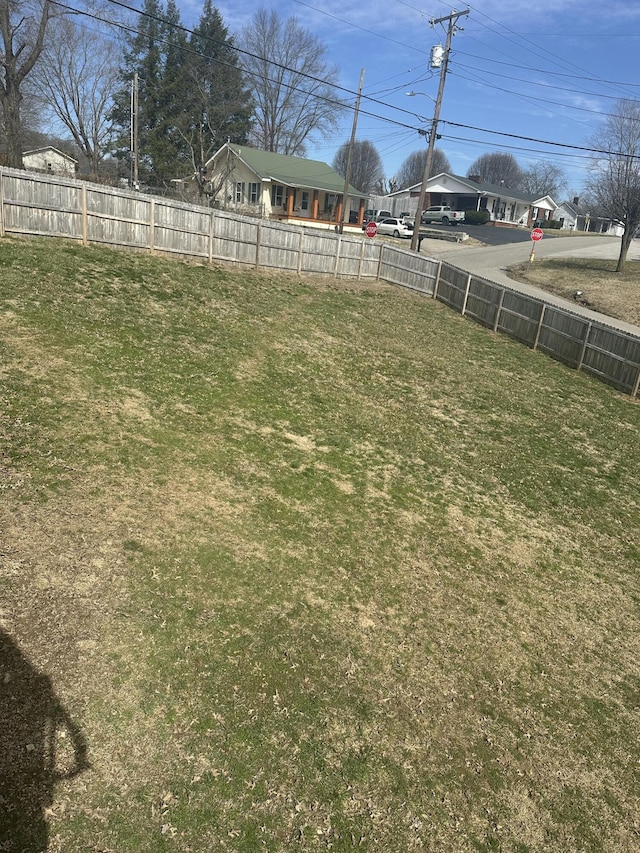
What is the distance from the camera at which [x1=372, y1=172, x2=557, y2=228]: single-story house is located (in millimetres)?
61438

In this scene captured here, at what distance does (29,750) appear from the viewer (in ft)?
11.0

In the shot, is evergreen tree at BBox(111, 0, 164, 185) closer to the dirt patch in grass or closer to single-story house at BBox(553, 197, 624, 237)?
the dirt patch in grass

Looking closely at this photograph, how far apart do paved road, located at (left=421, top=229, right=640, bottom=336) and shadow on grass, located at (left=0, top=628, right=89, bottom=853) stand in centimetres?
2381

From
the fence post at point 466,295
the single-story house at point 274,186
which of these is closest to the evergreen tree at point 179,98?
the single-story house at point 274,186

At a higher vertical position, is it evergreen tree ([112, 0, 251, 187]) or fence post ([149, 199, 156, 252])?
evergreen tree ([112, 0, 251, 187])

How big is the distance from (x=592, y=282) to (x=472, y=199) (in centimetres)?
3759

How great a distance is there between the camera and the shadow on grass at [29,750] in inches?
119

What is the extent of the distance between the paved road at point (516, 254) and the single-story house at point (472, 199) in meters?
11.3

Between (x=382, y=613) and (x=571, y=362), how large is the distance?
12.9m

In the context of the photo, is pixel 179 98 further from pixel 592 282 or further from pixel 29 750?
pixel 29 750

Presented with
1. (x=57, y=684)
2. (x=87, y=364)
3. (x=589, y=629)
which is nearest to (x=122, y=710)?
(x=57, y=684)

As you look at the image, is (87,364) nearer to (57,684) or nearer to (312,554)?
(312,554)

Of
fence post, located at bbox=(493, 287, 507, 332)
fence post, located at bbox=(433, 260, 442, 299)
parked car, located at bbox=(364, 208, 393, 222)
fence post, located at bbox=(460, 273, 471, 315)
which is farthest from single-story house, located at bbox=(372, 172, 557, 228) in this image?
fence post, located at bbox=(493, 287, 507, 332)

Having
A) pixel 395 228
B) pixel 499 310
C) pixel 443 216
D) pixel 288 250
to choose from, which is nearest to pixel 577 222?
pixel 443 216
